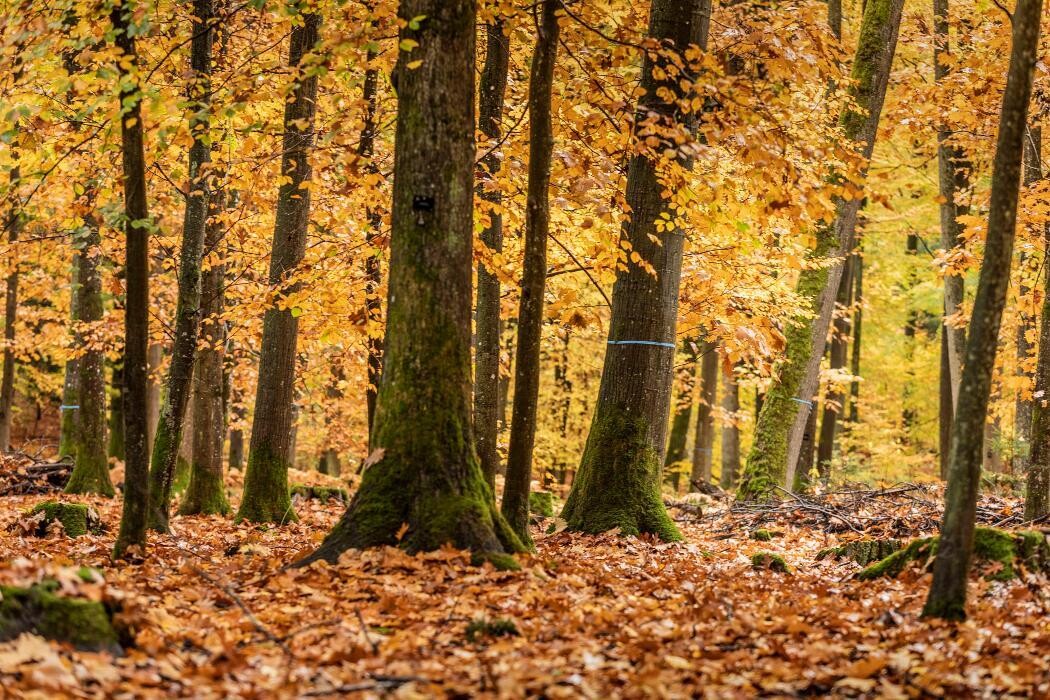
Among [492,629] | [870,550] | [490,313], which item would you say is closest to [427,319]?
[492,629]

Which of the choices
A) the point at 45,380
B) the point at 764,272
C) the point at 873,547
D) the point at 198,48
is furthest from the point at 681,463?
the point at 45,380

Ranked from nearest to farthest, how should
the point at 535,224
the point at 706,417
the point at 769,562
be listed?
the point at 535,224 → the point at 769,562 → the point at 706,417

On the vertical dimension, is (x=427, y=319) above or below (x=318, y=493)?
above

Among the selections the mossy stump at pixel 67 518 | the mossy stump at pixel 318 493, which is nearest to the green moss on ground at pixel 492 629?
the mossy stump at pixel 67 518

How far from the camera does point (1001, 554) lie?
20.4 ft

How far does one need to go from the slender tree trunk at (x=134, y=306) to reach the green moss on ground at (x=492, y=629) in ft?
10.2

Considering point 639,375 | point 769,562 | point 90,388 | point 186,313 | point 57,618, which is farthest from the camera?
point 90,388

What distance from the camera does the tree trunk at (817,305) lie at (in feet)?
40.4

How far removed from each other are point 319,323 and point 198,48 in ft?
14.2

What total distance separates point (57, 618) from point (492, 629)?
2060 mm

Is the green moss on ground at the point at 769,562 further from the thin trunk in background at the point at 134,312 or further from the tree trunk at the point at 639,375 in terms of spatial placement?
the thin trunk in background at the point at 134,312

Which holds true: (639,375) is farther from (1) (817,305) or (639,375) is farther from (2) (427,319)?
(1) (817,305)

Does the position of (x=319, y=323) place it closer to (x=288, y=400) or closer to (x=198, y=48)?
(x=288, y=400)

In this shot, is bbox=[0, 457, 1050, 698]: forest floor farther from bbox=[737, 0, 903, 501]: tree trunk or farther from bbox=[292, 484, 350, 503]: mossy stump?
bbox=[292, 484, 350, 503]: mossy stump
